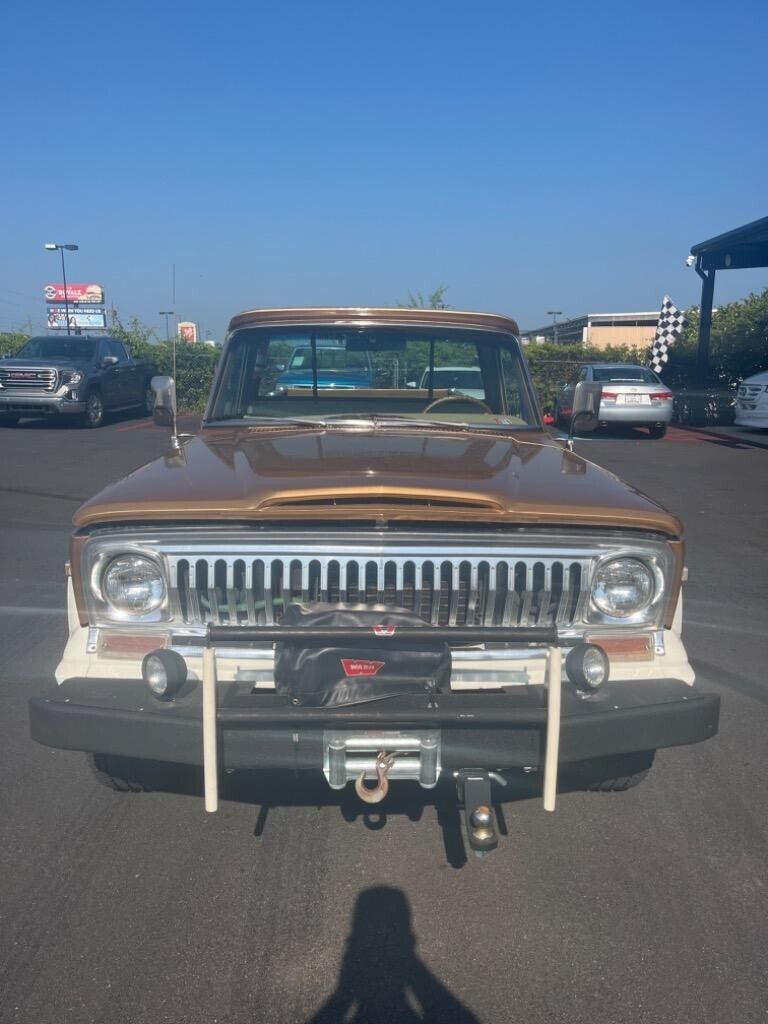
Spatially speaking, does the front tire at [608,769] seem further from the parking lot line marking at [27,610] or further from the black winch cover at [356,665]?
the parking lot line marking at [27,610]

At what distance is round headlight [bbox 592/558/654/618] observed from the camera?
9.20ft

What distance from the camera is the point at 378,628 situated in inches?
95.5

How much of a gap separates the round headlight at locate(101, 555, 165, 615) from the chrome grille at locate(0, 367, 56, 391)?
15.1 meters

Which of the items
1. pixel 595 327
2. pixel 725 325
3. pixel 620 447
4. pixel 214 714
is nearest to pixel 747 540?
pixel 214 714

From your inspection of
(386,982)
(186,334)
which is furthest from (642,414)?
(386,982)

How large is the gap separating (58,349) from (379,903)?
1695 centimetres

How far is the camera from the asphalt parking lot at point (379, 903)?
2.41m

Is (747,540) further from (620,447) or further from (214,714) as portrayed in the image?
(620,447)

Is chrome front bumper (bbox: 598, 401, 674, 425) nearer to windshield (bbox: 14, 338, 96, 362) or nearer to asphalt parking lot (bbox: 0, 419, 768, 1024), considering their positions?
windshield (bbox: 14, 338, 96, 362)

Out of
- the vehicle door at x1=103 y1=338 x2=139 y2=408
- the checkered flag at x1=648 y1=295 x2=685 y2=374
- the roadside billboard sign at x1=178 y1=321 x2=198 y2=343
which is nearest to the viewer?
the roadside billboard sign at x1=178 y1=321 x2=198 y2=343

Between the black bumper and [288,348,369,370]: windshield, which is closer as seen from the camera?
the black bumper

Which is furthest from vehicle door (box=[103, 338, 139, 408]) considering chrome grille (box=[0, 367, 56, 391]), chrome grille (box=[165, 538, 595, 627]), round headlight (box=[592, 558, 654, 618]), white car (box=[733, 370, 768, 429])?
round headlight (box=[592, 558, 654, 618])

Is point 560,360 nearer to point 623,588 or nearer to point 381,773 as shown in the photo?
point 623,588

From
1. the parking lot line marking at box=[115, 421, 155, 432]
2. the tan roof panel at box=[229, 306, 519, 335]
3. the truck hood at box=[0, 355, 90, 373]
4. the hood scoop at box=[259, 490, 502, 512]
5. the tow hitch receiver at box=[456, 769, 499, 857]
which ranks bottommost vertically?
the parking lot line marking at box=[115, 421, 155, 432]
